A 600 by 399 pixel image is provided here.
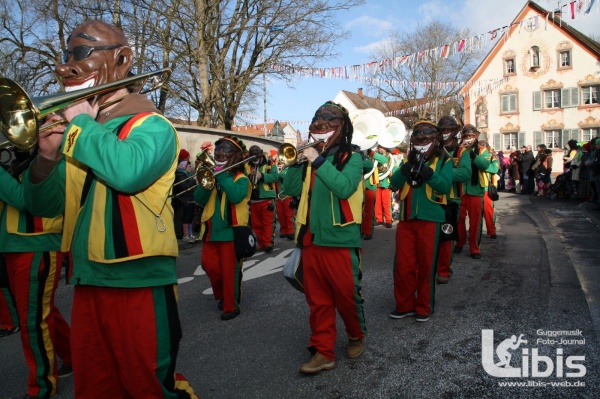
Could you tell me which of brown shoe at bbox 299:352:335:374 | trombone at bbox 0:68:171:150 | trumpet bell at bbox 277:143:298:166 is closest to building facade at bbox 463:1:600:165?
trumpet bell at bbox 277:143:298:166

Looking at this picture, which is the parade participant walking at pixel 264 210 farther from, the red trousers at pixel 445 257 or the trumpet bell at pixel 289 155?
the trumpet bell at pixel 289 155

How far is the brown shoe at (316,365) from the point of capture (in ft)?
12.2

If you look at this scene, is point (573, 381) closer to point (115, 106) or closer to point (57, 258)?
point (115, 106)

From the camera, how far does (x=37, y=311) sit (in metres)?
3.55

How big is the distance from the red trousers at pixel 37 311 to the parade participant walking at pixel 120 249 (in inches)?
60.4

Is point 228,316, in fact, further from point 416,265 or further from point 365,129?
point 365,129

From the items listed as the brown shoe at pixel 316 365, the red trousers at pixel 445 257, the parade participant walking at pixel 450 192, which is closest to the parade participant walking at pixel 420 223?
the parade participant walking at pixel 450 192

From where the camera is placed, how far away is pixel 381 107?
52031mm

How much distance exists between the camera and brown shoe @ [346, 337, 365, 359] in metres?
4.02

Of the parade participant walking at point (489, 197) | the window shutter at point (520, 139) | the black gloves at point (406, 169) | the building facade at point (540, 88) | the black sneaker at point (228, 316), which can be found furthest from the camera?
the window shutter at point (520, 139)

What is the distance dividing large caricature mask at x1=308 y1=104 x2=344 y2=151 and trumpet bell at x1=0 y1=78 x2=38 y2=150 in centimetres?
228

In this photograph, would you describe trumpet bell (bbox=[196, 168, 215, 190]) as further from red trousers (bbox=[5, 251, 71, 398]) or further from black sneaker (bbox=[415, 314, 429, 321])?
black sneaker (bbox=[415, 314, 429, 321])

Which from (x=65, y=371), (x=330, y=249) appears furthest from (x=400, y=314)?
(x=65, y=371)

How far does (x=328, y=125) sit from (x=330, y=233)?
2.87 ft
